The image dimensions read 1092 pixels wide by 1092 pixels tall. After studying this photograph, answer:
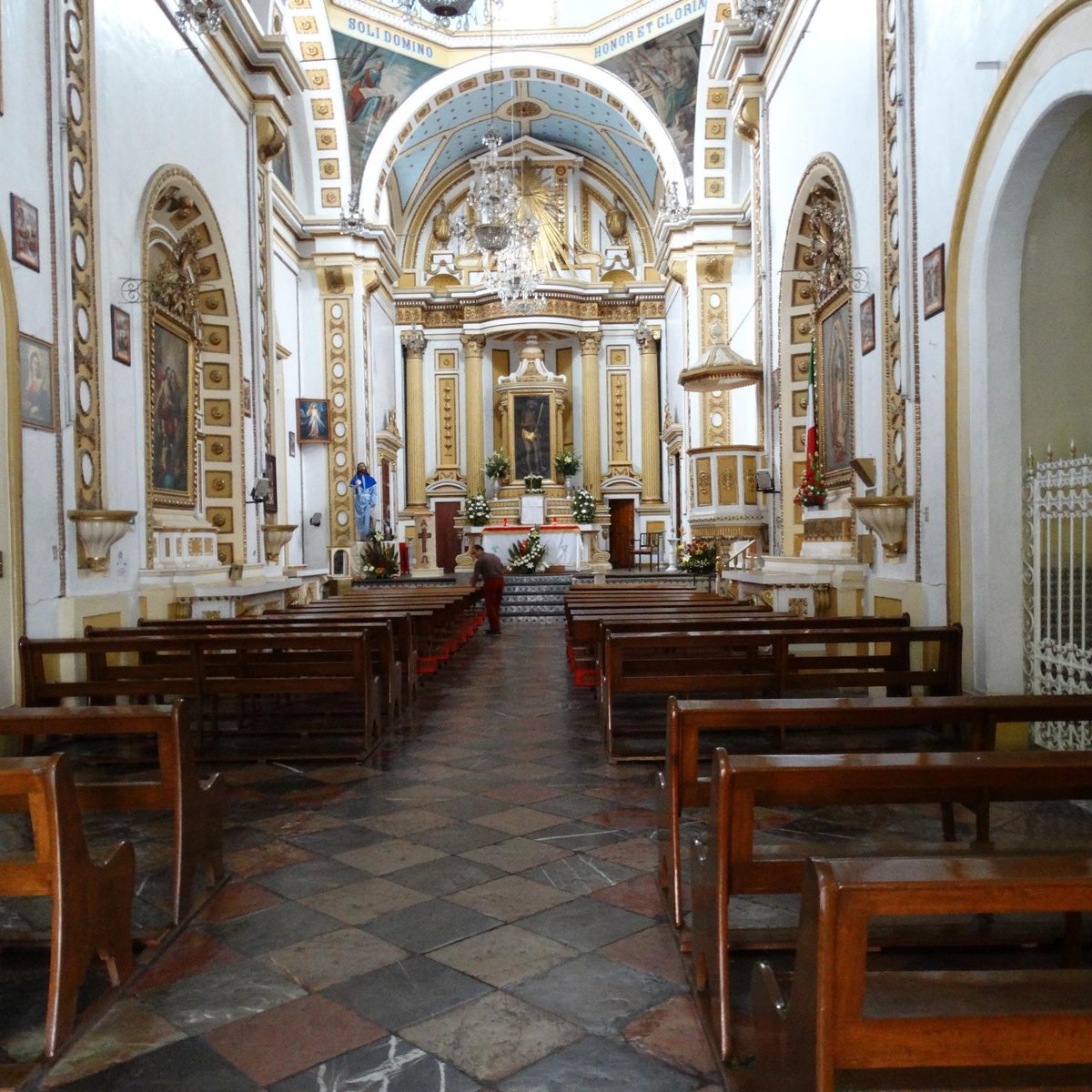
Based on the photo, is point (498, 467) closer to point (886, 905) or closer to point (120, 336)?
point (120, 336)

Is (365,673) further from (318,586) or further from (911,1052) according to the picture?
(318,586)

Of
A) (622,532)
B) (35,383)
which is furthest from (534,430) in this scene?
(35,383)

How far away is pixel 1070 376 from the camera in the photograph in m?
6.00

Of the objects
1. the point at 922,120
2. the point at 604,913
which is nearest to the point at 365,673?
the point at 604,913

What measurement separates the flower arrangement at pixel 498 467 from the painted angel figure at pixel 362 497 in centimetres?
528

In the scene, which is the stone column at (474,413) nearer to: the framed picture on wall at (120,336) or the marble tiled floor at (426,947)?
the framed picture on wall at (120,336)

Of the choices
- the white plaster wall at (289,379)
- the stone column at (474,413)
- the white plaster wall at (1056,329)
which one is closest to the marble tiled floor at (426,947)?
the white plaster wall at (1056,329)

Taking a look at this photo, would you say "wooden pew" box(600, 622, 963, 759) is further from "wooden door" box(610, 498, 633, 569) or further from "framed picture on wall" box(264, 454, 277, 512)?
"wooden door" box(610, 498, 633, 569)

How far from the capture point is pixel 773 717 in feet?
11.0

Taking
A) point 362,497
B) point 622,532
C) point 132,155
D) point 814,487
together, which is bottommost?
point 622,532

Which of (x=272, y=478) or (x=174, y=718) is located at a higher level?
(x=272, y=478)

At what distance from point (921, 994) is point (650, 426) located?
2198cm

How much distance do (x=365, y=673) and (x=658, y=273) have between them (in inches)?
741

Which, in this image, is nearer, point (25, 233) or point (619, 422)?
point (25, 233)
